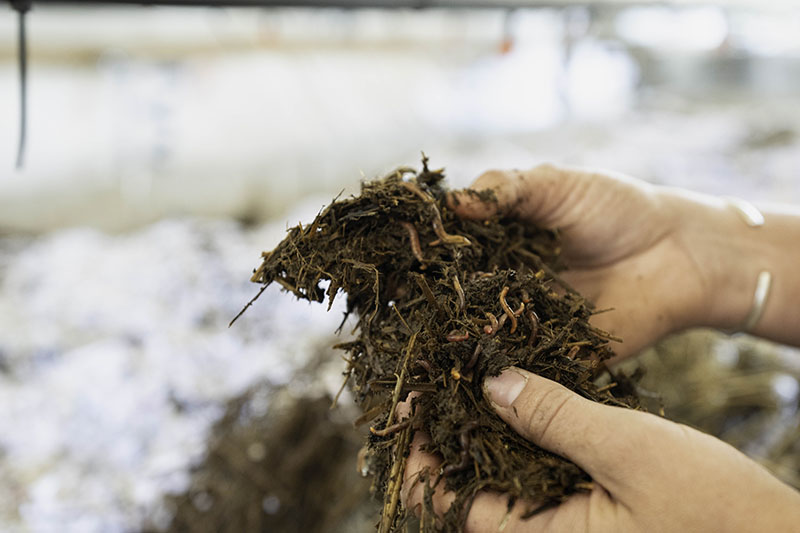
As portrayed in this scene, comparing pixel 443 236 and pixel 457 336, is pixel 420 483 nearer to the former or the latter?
pixel 457 336

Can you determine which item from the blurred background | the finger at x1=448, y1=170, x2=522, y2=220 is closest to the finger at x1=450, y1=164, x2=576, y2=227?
the finger at x1=448, y1=170, x2=522, y2=220

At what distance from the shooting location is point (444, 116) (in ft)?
14.8

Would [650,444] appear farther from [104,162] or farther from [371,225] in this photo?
[104,162]

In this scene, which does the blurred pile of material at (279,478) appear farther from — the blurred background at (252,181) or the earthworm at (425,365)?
the earthworm at (425,365)

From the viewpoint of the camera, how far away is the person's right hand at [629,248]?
1.34m

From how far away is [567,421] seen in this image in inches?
31.6

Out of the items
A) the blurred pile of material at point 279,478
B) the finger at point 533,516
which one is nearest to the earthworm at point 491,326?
the finger at point 533,516

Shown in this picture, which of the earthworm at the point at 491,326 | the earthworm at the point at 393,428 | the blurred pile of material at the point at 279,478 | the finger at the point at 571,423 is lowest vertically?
the blurred pile of material at the point at 279,478

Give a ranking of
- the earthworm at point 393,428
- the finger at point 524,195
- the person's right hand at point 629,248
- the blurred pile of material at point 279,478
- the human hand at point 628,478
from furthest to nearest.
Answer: the blurred pile of material at point 279,478 < the person's right hand at point 629,248 < the finger at point 524,195 < the earthworm at point 393,428 < the human hand at point 628,478

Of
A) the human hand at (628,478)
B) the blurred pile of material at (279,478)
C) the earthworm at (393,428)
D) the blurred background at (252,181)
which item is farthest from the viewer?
the blurred background at (252,181)

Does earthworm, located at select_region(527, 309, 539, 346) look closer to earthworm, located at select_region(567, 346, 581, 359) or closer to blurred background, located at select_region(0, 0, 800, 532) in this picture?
earthworm, located at select_region(567, 346, 581, 359)

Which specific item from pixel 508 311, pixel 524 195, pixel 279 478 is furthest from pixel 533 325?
pixel 279 478

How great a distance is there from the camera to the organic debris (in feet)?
2.71

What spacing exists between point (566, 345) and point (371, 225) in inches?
16.0
